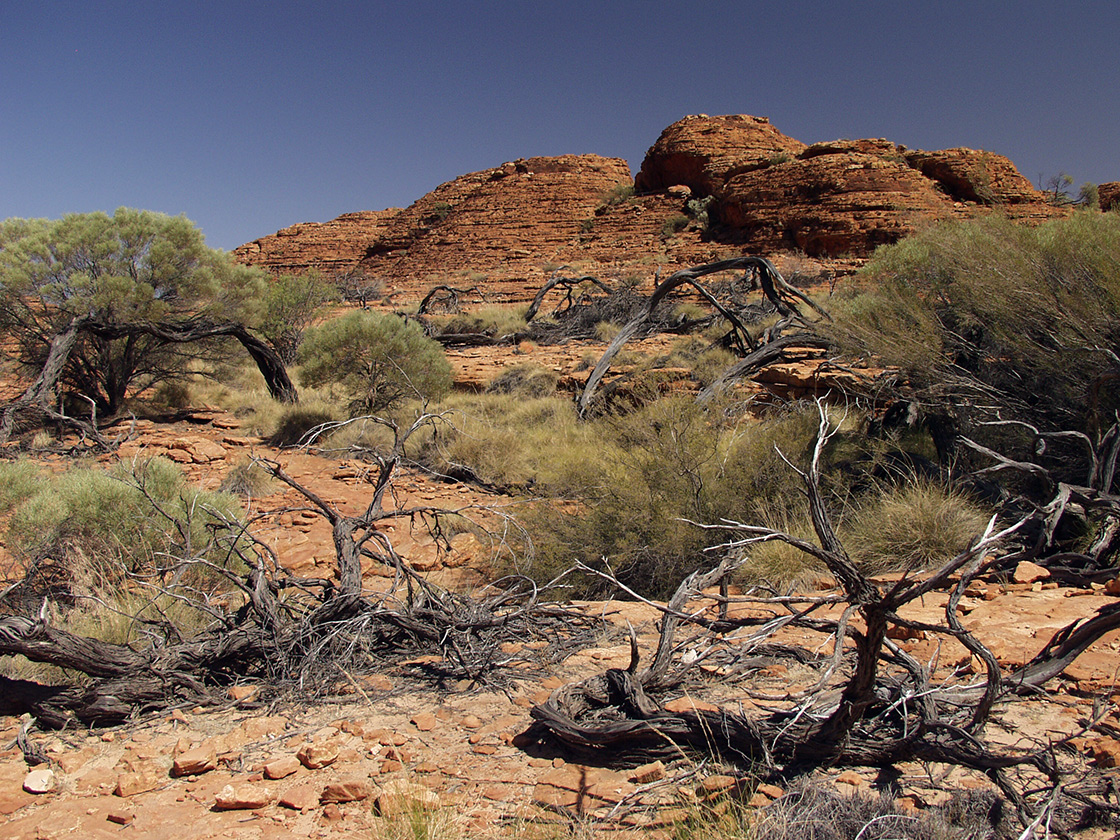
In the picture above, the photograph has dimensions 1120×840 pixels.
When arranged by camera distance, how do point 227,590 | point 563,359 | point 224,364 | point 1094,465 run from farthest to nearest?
point 563,359 → point 224,364 → point 227,590 → point 1094,465

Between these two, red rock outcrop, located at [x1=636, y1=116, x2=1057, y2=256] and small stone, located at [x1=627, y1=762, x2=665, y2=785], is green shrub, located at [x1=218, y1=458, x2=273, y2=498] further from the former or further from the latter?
red rock outcrop, located at [x1=636, y1=116, x2=1057, y2=256]

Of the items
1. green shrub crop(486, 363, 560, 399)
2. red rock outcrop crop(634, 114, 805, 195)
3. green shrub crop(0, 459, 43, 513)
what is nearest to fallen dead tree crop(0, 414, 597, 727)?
green shrub crop(0, 459, 43, 513)

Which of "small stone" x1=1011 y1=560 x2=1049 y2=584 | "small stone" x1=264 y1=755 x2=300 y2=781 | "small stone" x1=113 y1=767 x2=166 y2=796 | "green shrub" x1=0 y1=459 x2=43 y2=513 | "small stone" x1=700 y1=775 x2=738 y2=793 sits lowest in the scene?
"small stone" x1=113 y1=767 x2=166 y2=796

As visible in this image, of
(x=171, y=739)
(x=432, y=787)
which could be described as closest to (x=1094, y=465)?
(x=432, y=787)

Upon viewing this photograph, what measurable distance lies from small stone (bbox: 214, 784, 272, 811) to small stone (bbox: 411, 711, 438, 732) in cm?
64

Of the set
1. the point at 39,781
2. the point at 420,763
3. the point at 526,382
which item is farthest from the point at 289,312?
the point at 420,763

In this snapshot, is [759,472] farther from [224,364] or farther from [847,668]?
[224,364]

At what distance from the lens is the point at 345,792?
2.28m

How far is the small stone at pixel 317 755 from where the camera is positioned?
2504mm

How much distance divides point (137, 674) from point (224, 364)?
1030cm

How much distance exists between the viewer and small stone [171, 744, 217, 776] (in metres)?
2.49

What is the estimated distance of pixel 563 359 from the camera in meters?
13.1

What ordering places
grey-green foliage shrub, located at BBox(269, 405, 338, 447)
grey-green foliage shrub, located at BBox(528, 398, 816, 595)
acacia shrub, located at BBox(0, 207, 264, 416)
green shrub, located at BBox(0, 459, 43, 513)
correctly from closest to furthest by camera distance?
1. grey-green foliage shrub, located at BBox(528, 398, 816, 595)
2. green shrub, located at BBox(0, 459, 43, 513)
3. acacia shrub, located at BBox(0, 207, 264, 416)
4. grey-green foliage shrub, located at BBox(269, 405, 338, 447)

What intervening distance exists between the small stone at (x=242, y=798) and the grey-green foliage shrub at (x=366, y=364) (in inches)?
331
